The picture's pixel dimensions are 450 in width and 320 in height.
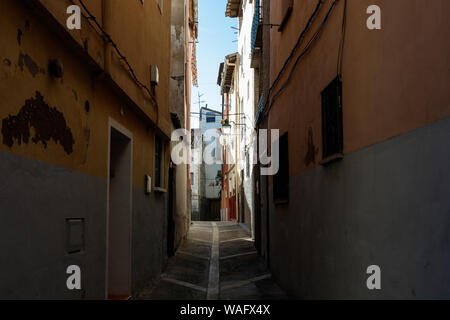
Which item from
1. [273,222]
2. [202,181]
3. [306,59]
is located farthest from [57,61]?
[202,181]

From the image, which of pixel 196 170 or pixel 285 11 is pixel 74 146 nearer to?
pixel 285 11

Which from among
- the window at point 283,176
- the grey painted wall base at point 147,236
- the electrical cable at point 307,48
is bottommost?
the grey painted wall base at point 147,236

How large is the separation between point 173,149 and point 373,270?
29.6ft

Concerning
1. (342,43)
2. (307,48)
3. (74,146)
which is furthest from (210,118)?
(74,146)

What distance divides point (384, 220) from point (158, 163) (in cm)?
731

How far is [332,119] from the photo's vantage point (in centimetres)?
527

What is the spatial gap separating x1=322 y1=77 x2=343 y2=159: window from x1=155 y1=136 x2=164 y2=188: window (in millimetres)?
5216

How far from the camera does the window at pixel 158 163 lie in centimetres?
1009

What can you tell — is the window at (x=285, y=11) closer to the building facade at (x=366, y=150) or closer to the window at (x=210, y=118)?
the building facade at (x=366, y=150)

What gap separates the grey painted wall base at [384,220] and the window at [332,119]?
0.23m

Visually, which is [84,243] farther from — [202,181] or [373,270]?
[202,181]

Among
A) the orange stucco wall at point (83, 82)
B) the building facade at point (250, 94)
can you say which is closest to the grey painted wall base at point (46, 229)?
the orange stucco wall at point (83, 82)

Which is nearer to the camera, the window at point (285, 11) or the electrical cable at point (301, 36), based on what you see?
the electrical cable at point (301, 36)

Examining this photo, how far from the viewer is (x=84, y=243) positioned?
4.83m
